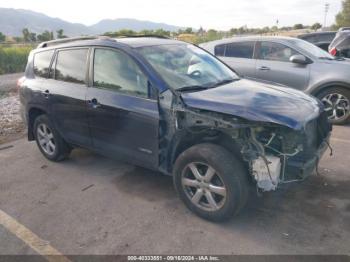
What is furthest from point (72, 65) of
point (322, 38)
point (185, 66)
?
point (322, 38)

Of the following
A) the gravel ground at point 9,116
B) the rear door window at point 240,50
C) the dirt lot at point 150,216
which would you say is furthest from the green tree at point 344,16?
the dirt lot at point 150,216

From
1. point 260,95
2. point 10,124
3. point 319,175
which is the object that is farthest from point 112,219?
point 10,124

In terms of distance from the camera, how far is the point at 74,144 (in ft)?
15.4

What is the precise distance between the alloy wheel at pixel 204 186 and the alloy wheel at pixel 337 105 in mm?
4025

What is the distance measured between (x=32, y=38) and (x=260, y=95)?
49081 millimetres

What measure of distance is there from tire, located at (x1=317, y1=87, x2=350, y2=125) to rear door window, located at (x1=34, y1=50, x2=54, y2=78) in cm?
478

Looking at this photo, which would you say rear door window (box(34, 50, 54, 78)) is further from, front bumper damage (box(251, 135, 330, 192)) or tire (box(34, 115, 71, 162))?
front bumper damage (box(251, 135, 330, 192))

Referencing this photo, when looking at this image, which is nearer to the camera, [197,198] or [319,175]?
[197,198]

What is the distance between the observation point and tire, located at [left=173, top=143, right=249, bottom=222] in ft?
10.1

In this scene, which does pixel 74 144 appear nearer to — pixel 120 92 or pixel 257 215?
pixel 120 92

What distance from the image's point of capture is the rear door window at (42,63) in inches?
189

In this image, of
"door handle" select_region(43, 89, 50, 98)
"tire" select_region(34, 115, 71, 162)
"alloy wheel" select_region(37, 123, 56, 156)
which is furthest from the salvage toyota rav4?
"alloy wheel" select_region(37, 123, 56, 156)

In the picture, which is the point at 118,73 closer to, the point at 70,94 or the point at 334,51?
the point at 70,94

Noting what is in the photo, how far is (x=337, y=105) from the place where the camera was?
6262 mm
